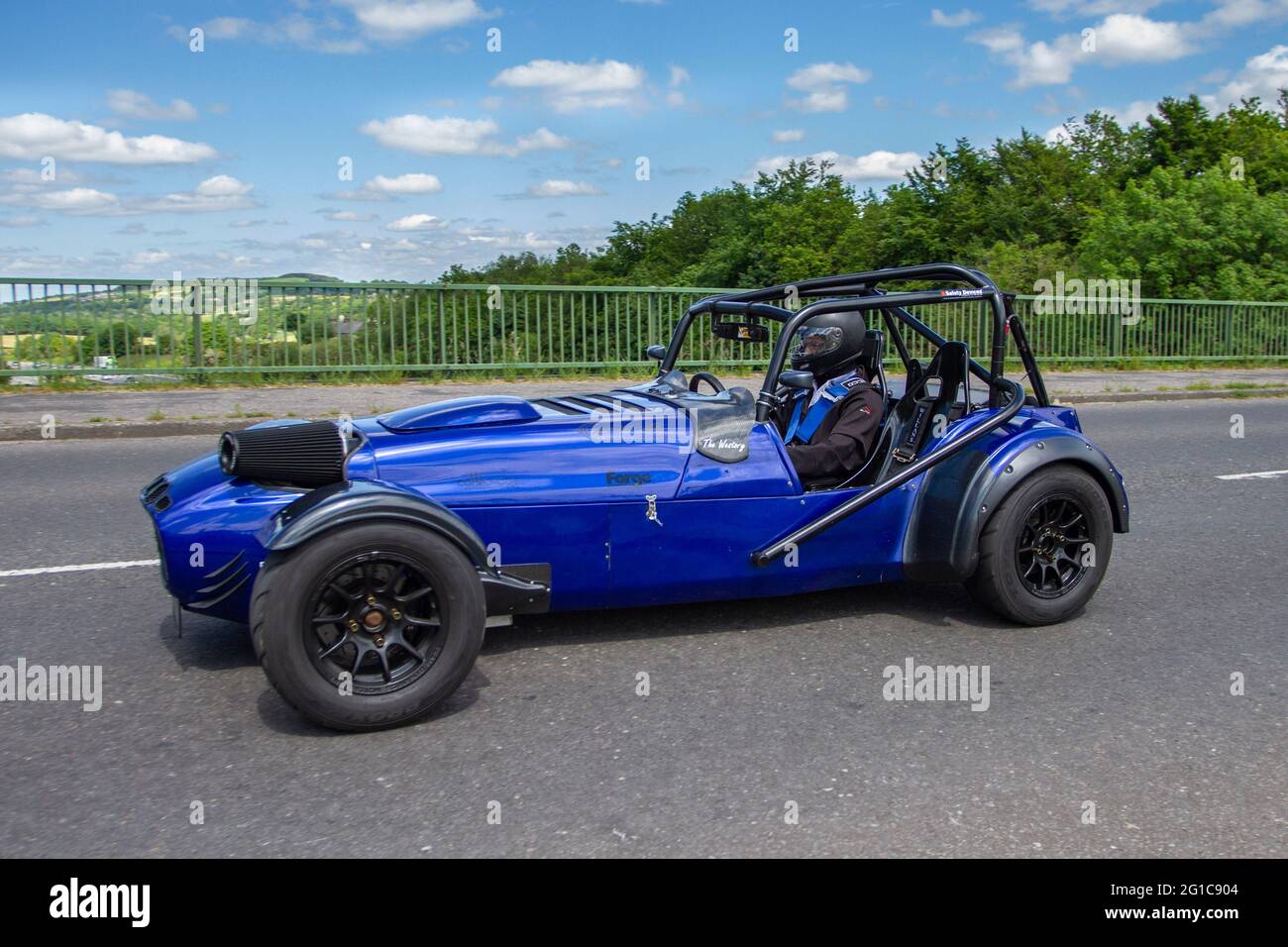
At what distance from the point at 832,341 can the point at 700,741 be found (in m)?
2.25

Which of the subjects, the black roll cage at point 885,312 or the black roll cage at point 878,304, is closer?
the black roll cage at point 885,312

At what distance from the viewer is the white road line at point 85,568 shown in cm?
580

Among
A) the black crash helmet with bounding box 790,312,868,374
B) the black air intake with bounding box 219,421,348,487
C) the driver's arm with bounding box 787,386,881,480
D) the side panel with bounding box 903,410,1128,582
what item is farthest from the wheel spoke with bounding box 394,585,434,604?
the black crash helmet with bounding box 790,312,868,374

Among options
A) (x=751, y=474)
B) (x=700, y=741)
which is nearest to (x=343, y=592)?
(x=700, y=741)

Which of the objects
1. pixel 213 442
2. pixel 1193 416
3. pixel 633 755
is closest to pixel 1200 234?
pixel 1193 416

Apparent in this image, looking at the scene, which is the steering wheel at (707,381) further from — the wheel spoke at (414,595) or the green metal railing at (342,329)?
the green metal railing at (342,329)

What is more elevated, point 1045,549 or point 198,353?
point 198,353

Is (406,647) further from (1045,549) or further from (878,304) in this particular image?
(1045,549)

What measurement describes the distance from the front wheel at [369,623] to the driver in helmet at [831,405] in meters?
→ 1.75

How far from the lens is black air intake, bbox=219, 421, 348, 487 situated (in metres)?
4.27

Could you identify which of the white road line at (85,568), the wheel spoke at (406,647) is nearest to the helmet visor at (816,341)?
the wheel spoke at (406,647)

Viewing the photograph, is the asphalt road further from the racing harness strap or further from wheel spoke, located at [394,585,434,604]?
the racing harness strap

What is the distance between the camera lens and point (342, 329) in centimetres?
1522
